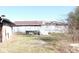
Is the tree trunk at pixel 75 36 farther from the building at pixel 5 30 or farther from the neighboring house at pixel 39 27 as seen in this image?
the building at pixel 5 30

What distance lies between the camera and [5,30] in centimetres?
240

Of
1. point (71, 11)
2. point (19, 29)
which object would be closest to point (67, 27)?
point (71, 11)

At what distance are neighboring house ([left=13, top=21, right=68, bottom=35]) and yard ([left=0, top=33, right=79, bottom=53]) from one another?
2.1 inches

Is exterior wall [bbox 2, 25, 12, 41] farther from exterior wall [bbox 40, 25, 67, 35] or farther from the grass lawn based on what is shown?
exterior wall [bbox 40, 25, 67, 35]

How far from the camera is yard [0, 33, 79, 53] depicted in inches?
94.2

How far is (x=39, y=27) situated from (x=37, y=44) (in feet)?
0.60

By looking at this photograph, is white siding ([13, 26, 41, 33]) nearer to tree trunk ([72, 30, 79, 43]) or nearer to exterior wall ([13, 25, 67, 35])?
exterior wall ([13, 25, 67, 35])

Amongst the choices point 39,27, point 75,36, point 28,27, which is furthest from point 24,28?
point 75,36

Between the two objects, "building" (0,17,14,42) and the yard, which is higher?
"building" (0,17,14,42)

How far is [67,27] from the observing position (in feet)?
7.89

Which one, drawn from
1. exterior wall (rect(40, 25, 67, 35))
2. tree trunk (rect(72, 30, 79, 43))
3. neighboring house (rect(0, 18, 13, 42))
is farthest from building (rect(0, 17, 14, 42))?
tree trunk (rect(72, 30, 79, 43))

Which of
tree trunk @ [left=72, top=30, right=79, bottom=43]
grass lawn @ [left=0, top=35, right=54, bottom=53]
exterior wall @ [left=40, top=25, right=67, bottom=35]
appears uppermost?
exterior wall @ [left=40, top=25, right=67, bottom=35]

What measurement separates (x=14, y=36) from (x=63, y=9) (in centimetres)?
59

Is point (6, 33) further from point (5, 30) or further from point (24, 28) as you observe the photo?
point (24, 28)
